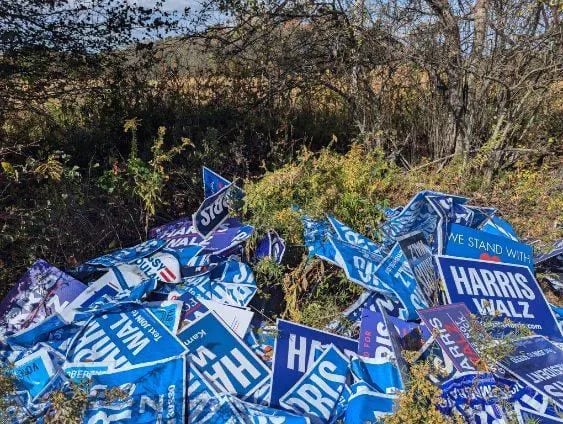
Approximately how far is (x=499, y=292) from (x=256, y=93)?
9.49 feet

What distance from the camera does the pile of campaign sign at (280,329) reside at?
2.29 meters

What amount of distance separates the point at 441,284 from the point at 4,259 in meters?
2.55

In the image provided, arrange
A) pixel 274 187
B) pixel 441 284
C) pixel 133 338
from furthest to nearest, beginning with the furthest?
pixel 274 187
pixel 441 284
pixel 133 338

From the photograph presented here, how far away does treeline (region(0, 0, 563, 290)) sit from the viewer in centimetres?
405

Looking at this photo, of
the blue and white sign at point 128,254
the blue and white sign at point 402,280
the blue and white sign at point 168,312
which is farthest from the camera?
the blue and white sign at point 128,254

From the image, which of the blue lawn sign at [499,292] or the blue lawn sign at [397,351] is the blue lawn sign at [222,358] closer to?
the blue lawn sign at [397,351]

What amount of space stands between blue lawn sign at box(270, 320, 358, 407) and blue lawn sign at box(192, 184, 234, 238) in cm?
98

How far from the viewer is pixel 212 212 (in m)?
3.50

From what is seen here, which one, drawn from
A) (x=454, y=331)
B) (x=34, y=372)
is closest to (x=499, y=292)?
(x=454, y=331)

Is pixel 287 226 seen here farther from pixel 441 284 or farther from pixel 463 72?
pixel 463 72

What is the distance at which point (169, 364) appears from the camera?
2.45 meters

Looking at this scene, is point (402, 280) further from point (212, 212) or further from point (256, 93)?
point (256, 93)

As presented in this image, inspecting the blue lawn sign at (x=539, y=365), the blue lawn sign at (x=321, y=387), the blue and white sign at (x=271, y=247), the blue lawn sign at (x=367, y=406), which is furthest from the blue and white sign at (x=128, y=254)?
the blue lawn sign at (x=539, y=365)

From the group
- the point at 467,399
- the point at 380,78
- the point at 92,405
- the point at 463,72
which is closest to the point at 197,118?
the point at 380,78
